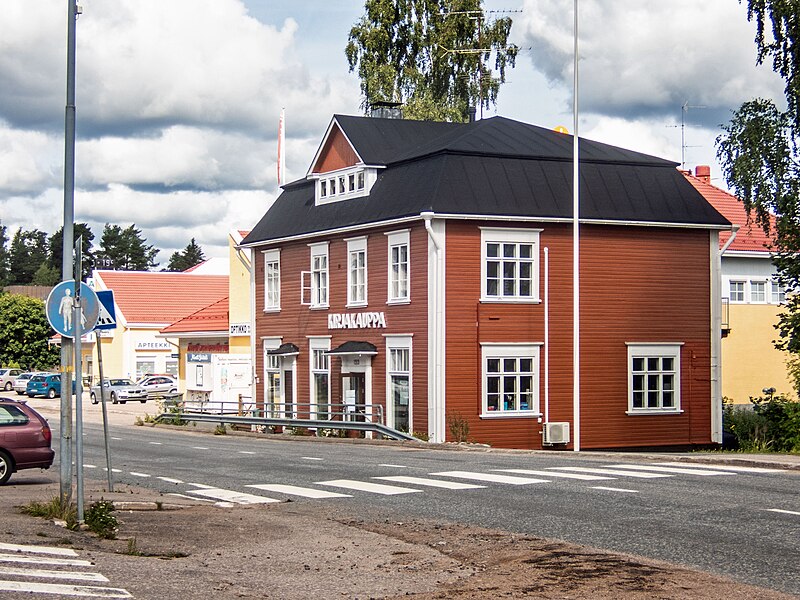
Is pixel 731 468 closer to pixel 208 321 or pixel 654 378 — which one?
pixel 654 378

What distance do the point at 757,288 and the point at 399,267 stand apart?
1827 centimetres

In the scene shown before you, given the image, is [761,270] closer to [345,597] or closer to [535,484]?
[535,484]

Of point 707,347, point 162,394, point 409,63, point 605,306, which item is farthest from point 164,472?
point 162,394

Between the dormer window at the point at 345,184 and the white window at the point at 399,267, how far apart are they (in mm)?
2863

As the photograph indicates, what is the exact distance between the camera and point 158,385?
7150 cm

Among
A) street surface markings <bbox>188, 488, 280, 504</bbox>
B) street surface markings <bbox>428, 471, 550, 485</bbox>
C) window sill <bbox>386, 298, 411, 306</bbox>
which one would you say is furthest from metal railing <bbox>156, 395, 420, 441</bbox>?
street surface markings <bbox>188, 488, 280, 504</bbox>

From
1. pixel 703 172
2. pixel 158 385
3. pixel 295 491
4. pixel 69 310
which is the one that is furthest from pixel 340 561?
pixel 158 385

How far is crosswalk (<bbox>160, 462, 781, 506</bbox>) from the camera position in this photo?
1834cm

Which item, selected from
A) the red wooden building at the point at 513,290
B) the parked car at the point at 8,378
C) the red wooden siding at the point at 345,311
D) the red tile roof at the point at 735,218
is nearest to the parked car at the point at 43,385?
the parked car at the point at 8,378

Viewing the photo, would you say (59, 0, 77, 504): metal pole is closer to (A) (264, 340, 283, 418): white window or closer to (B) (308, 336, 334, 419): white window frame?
(B) (308, 336, 334, 419): white window frame

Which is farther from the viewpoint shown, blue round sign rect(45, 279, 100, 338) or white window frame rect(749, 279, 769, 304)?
white window frame rect(749, 279, 769, 304)

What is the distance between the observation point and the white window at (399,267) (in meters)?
37.4

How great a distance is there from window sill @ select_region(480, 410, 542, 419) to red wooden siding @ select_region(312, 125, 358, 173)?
1008cm

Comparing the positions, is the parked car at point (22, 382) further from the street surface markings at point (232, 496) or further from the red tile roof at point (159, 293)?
the street surface markings at point (232, 496)
